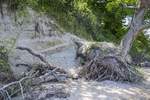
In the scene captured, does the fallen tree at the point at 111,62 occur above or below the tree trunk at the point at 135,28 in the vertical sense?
below

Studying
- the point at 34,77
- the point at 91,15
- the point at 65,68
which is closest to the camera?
the point at 34,77

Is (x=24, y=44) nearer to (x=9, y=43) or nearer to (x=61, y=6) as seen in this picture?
(x=9, y=43)

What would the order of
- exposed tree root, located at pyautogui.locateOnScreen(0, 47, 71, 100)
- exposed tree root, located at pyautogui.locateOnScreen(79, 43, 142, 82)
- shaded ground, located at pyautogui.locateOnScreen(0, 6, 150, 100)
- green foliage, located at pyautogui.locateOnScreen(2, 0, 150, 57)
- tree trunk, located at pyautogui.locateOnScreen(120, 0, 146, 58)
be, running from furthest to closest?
green foliage, located at pyautogui.locateOnScreen(2, 0, 150, 57) → tree trunk, located at pyautogui.locateOnScreen(120, 0, 146, 58) → exposed tree root, located at pyautogui.locateOnScreen(79, 43, 142, 82) → shaded ground, located at pyautogui.locateOnScreen(0, 6, 150, 100) → exposed tree root, located at pyautogui.locateOnScreen(0, 47, 71, 100)

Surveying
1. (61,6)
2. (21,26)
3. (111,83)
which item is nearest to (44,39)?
(21,26)

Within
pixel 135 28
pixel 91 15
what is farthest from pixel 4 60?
pixel 91 15

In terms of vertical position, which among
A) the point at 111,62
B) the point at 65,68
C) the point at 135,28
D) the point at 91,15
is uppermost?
the point at 91,15

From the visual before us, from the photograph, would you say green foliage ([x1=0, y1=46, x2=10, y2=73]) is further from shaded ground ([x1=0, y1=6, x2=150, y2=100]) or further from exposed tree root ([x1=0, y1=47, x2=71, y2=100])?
exposed tree root ([x1=0, y1=47, x2=71, y2=100])

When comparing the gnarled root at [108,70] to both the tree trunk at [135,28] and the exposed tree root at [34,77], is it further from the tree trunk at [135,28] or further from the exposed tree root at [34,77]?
the tree trunk at [135,28]

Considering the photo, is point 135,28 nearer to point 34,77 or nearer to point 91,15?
point 91,15

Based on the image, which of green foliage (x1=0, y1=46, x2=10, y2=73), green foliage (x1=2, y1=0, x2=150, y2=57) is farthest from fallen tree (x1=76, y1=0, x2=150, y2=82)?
green foliage (x1=2, y1=0, x2=150, y2=57)

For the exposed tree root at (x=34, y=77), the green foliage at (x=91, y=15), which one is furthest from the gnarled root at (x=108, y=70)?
the green foliage at (x=91, y=15)

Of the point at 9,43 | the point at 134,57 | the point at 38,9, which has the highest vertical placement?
the point at 38,9

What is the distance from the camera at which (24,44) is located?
8875 mm

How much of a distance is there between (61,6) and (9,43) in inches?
114
